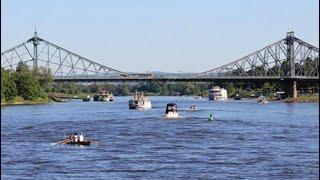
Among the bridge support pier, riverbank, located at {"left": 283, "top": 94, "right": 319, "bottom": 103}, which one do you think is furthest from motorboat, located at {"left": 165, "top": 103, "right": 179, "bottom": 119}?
the bridge support pier

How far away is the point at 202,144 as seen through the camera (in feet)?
198

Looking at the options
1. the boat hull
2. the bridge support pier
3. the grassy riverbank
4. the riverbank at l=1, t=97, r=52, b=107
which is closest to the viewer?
the boat hull

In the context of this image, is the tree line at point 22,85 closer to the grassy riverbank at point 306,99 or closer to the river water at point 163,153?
the grassy riverbank at point 306,99

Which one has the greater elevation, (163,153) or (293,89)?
(293,89)

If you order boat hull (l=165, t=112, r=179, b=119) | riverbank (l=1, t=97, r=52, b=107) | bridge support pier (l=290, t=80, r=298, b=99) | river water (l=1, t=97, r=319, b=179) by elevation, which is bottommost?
river water (l=1, t=97, r=319, b=179)

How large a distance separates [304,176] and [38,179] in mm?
12500

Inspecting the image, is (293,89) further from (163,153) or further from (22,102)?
(163,153)

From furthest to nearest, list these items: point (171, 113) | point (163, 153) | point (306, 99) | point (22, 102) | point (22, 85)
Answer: point (306, 99) → point (22, 85) → point (22, 102) → point (171, 113) → point (163, 153)

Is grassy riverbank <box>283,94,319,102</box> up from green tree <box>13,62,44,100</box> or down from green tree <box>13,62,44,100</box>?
down

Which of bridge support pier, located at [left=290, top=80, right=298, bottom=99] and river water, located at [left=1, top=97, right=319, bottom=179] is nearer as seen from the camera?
river water, located at [left=1, top=97, right=319, bottom=179]

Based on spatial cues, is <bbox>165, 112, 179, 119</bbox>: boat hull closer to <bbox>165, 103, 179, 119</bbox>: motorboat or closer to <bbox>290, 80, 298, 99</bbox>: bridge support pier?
<bbox>165, 103, 179, 119</bbox>: motorboat

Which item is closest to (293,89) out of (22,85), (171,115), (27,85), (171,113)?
(27,85)

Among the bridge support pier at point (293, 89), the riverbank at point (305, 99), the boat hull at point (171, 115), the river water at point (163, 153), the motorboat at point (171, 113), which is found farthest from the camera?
the bridge support pier at point (293, 89)

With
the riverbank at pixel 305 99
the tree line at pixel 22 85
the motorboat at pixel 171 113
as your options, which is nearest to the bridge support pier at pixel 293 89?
the riverbank at pixel 305 99
